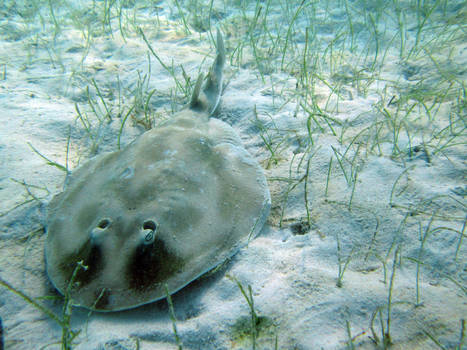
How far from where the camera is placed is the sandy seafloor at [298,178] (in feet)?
5.25

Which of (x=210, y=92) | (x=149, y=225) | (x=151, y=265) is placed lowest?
(x=151, y=265)

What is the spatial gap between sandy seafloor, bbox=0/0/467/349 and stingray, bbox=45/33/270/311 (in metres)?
0.22

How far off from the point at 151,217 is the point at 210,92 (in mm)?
2163

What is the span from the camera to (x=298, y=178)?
259cm

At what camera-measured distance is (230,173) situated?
7.86 feet

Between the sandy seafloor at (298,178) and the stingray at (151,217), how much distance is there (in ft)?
0.73

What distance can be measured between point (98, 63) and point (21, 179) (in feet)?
9.64

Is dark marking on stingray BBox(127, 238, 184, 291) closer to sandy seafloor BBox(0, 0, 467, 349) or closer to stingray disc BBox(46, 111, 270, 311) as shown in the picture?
stingray disc BBox(46, 111, 270, 311)

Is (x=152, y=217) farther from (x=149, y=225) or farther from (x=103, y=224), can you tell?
(x=103, y=224)

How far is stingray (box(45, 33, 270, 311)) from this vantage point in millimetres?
1634

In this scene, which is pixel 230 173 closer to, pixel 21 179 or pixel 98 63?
pixel 21 179

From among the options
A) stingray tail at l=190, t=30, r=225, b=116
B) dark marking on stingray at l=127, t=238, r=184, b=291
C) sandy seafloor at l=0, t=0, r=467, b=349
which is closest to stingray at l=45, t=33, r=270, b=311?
dark marking on stingray at l=127, t=238, r=184, b=291

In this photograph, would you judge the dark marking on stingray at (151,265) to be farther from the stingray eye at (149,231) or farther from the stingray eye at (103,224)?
the stingray eye at (103,224)

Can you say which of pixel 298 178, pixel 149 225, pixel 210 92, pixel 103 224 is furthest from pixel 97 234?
pixel 210 92
